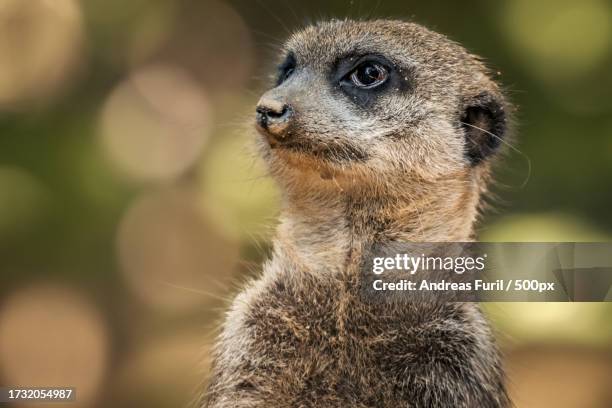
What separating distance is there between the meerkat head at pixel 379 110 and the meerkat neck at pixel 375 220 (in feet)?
0.16

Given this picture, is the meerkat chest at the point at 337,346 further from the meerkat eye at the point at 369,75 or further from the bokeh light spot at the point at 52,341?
the bokeh light spot at the point at 52,341

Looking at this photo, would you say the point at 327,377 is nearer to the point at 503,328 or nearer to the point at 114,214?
the point at 503,328

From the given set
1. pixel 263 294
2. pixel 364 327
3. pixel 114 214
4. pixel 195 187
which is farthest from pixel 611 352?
pixel 114 214

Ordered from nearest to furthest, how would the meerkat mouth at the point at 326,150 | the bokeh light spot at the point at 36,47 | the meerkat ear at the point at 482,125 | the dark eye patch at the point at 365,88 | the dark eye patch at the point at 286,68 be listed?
the meerkat mouth at the point at 326,150, the dark eye patch at the point at 365,88, the meerkat ear at the point at 482,125, the dark eye patch at the point at 286,68, the bokeh light spot at the point at 36,47

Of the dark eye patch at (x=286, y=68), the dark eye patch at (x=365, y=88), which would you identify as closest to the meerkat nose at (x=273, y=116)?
the dark eye patch at (x=365, y=88)

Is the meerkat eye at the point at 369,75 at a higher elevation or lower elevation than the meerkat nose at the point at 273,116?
higher

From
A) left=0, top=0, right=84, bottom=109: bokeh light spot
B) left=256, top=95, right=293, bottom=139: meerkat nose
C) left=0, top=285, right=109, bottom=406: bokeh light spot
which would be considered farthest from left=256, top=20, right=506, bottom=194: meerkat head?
left=0, top=0, right=84, bottom=109: bokeh light spot

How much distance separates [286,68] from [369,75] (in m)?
0.42

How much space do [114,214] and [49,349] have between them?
0.61 m

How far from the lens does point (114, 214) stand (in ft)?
11.8

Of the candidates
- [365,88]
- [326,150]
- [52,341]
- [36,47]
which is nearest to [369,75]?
[365,88]

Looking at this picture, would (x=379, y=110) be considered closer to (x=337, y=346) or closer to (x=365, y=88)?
(x=365, y=88)

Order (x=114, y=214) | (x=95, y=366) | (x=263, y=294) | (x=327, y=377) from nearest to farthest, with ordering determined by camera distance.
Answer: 1. (x=327, y=377)
2. (x=263, y=294)
3. (x=95, y=366)
4. (x=114, y=214)

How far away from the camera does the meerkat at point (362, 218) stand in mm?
2533
